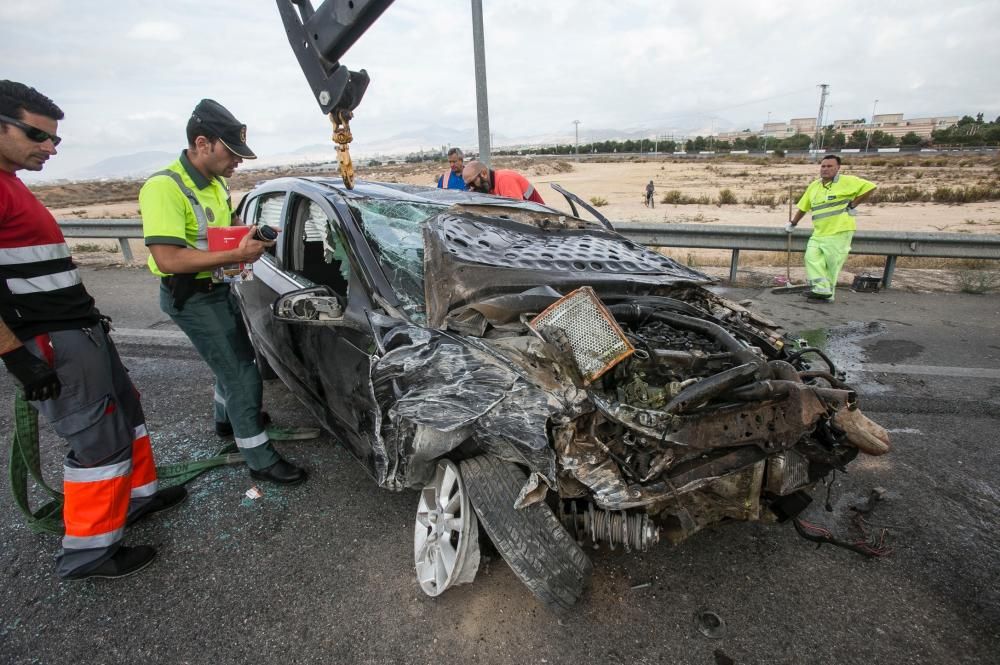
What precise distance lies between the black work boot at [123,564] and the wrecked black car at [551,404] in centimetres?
93

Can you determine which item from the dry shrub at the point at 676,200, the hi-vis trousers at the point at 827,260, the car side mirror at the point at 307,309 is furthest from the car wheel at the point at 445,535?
the dry shrub at the point at 676,200

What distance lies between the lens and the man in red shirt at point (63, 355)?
204 centimetres

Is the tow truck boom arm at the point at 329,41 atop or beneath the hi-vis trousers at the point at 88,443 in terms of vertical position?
atop

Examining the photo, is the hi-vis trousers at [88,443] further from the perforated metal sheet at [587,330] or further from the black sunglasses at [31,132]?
the perforated metal sheet at [587,330]

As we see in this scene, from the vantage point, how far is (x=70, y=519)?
2.29m

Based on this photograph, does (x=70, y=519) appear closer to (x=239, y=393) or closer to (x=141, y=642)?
(x=141, y=642)

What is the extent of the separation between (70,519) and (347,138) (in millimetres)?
2093

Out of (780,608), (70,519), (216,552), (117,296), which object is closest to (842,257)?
(780,608)

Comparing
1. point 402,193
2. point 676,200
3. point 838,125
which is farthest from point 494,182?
point 838,125

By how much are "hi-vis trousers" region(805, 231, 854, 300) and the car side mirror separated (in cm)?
554

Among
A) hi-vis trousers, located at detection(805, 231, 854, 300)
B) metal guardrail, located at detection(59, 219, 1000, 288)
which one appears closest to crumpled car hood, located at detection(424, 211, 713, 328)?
metal guardrail, located at detection(59, 219, 1000, 288)

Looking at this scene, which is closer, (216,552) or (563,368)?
(563,368)

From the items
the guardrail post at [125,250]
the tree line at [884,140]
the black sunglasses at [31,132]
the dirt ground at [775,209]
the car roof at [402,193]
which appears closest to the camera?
the black sunglasses at [31,132]

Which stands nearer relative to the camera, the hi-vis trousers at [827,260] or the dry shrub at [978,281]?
the hi-vis trousers at [827,260]
